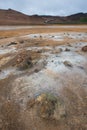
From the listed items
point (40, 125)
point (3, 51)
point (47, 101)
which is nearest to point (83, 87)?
point (47, 101)

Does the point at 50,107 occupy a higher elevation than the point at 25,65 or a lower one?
lower

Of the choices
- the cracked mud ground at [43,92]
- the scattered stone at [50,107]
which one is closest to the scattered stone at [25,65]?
the cracked mud ground at [43,92]

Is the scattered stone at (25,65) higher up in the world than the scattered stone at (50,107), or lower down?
higher up

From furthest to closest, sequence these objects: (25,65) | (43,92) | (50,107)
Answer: (25,65) → (43,92) → (50,107)

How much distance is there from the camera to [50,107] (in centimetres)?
576

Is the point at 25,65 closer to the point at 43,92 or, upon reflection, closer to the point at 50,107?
the point at 43,92

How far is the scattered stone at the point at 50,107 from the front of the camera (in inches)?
224

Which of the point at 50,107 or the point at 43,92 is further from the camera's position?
the point at 43,92

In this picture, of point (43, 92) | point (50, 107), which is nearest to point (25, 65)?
point (43, 92)

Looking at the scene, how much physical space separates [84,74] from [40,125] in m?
2.58

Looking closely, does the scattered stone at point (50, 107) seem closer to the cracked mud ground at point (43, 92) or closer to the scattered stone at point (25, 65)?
the cracked mud ground at point (43, 92)

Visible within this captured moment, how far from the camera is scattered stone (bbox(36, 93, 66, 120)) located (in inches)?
224

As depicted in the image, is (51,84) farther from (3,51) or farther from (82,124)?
(3,51)

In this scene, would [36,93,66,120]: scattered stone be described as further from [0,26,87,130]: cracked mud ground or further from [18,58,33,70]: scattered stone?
[18,58,33,70]: scattered stone
